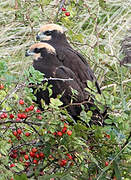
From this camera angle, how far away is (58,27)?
12.4 feet

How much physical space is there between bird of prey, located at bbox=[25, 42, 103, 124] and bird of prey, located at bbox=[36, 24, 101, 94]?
0.05 metres

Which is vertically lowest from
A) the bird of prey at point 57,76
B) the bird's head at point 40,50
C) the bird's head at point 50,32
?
the bird of prey at point 57,76

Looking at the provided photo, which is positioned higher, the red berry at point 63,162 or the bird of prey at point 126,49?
the red berry at point 63,162

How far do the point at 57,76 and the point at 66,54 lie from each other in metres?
0.30

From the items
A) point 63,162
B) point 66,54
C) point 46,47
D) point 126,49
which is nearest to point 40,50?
point 46,47

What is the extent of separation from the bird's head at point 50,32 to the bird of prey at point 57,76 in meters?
0.20

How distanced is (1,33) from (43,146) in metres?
3.69

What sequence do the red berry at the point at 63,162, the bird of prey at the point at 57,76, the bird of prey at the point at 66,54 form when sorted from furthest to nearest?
1. the bird of prey at the point at 66,54
2. the bird of prey at the point at 57,76
3. the red berry at the point at 63,162

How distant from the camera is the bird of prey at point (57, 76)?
3242 mm

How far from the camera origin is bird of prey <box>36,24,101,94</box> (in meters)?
3.46

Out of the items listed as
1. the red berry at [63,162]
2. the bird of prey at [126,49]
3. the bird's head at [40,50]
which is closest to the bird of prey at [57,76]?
the bird's head at [40,50]

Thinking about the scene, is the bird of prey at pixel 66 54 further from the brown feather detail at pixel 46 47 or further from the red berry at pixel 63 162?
the red berry at pixel 63 162

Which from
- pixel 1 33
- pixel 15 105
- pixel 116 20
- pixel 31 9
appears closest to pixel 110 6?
pixel 116 20

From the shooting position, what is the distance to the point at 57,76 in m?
3.30
